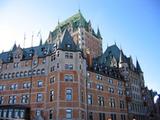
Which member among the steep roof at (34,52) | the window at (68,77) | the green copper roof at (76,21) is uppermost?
the green copper roof at (76,21)

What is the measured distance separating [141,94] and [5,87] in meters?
43.3

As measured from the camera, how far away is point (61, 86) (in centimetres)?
5203

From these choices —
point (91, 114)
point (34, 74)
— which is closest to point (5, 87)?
point (34, 74)

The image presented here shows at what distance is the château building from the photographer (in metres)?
52.0

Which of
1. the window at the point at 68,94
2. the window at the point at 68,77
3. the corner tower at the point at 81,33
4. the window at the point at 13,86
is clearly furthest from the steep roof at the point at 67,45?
the corner tower at the point at 81,33

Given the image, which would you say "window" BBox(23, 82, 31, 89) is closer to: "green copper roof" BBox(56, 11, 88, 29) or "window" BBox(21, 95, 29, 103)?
"window" BBox(21, 95, 29, 103)

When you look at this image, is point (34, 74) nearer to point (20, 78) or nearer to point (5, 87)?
point (20, 78)

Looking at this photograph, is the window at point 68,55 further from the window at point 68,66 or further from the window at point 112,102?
the window at point 112,102

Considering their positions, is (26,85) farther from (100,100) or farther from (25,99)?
(100,100)

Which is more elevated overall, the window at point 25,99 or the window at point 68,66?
the window at point 68,66

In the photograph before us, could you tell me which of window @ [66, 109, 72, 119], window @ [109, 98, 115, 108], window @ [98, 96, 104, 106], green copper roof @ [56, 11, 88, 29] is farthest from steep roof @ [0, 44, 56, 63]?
green copper roof @ [56, 11, 88, 29]

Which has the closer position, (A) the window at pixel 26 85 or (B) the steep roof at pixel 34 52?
(A) the window at pixel 26 85

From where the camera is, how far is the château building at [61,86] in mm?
52000

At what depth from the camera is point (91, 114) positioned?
186 ft
